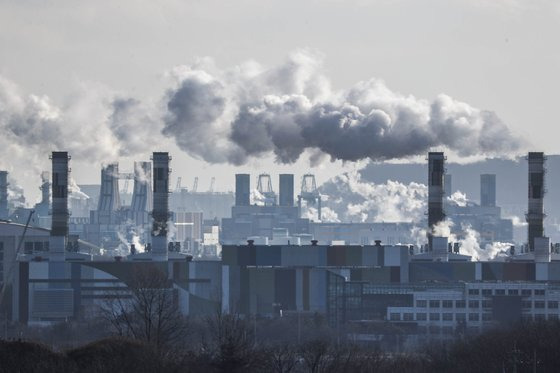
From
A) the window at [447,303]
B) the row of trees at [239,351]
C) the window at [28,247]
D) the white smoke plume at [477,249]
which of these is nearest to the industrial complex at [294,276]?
the window at [447,303]

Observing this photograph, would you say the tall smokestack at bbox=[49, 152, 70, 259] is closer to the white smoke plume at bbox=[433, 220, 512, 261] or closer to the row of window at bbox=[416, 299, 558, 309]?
the row of window at bbox=[416, 299, 558, 309]

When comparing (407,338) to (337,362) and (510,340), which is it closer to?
(510,340)

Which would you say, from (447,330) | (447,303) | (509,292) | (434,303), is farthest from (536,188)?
(447,330)

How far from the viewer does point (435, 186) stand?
114 meters

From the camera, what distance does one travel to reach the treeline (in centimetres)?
5612

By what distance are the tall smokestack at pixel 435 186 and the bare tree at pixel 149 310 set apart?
14.5 m

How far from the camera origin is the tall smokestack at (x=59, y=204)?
377ft

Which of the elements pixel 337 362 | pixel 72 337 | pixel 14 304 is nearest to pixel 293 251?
pixel 14 304

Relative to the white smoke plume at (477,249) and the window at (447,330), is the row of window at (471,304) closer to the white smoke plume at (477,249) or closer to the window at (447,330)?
the window at (447,330)

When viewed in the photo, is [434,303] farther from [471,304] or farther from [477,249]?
[477,249]

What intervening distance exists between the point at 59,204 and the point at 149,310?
4617cm

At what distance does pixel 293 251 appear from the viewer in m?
115

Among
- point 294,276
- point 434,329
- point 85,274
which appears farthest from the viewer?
point 85,274

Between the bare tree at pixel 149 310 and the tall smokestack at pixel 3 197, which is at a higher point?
the tall smokestack at pixel 3 197
